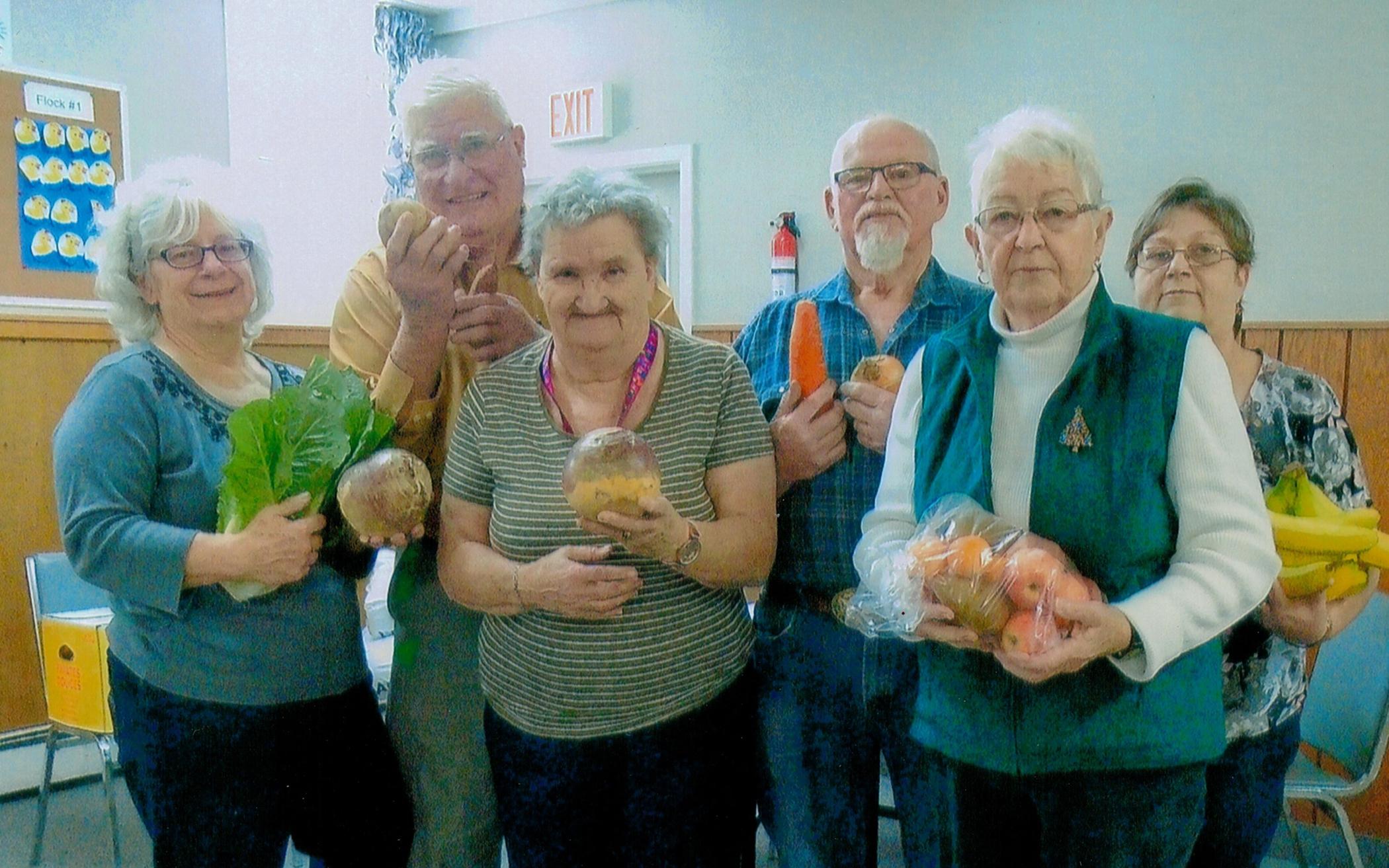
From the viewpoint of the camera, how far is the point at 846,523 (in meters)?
1.60

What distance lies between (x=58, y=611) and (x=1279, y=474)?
3182mm

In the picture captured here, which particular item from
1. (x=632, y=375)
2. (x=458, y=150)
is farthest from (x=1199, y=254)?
(x=458, y=150)

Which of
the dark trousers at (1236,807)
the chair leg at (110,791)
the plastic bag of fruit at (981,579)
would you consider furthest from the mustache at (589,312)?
the chair leg at (110,791)

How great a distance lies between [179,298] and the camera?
1.61 metres

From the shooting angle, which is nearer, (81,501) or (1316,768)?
(81,501)

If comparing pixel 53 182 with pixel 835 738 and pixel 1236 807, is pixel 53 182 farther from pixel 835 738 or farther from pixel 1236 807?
pixel 1236 807

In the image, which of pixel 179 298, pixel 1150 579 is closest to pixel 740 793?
pixel 1150 579

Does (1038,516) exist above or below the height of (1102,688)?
above

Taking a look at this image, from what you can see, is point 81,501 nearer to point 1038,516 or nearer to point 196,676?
point 196,676

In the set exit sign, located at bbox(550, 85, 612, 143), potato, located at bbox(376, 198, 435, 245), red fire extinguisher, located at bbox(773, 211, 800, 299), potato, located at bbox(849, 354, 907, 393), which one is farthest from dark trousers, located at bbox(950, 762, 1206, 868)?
exit sign, located at bbox(550, 85, 612, 143)

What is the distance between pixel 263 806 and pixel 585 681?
618 millimetres

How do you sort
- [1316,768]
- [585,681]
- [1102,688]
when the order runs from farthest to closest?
1. [1316,768]
2. [585,681]
3. [1102,688]

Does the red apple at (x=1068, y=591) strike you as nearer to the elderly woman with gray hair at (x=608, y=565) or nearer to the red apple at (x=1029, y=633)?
the red apple at (x=1029, y=633)

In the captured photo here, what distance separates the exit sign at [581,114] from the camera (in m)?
4.92
